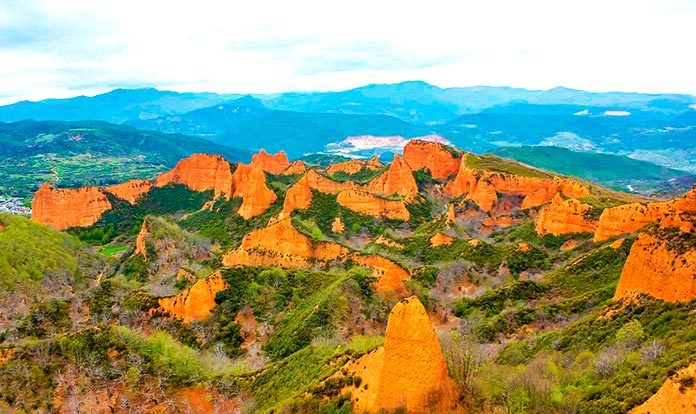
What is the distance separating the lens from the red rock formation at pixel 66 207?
109 meters

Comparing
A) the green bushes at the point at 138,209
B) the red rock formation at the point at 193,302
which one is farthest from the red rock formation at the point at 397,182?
the red rock formation at the point at 193,302

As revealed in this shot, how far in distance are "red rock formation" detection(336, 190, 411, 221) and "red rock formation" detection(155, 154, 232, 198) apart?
105 ft

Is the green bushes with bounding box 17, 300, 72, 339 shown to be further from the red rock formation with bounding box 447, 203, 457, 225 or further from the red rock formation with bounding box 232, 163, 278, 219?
the red rock formation with bounding box 447, 203, 457, 225

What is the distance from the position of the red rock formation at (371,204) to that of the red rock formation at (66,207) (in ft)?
170

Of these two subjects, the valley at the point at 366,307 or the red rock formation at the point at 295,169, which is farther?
the red rock formation at the point at 295,169

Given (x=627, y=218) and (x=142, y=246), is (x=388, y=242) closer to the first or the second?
(x=627, y=218)

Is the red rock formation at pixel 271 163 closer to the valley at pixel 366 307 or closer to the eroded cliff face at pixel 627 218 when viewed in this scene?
the valley at pixel 366 307

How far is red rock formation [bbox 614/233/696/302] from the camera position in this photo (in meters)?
34.5

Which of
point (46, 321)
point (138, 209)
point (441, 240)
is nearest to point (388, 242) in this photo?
point (441, 240)

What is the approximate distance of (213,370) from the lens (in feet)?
Result: 136

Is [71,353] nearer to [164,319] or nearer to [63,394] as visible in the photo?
[63,394]

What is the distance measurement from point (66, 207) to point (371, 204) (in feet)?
197

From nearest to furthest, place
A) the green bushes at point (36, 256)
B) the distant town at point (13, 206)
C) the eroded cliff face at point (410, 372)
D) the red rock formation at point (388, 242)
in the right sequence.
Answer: the eroded cliff face at point (410, 372)
the green bushes at point (36, 256)
the red rock formation at point (388, 242)
the distant town at point (13, 206)

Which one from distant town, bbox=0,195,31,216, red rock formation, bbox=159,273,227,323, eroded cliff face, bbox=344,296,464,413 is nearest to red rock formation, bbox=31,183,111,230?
distant town, bbox=0,195,31,216
